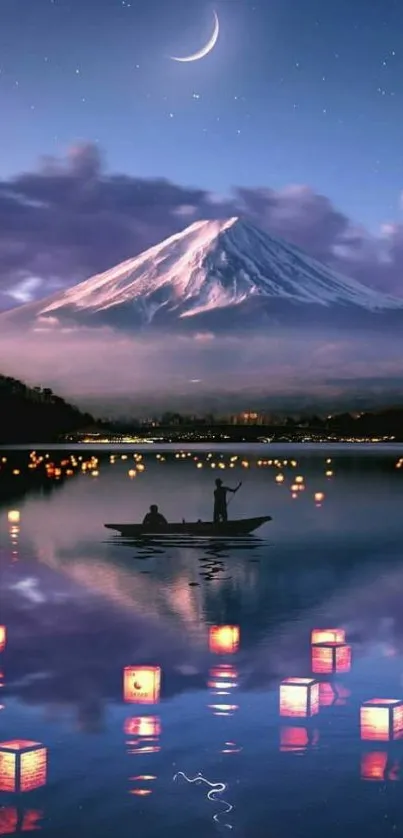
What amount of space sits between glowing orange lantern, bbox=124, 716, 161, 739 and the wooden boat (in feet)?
97.7

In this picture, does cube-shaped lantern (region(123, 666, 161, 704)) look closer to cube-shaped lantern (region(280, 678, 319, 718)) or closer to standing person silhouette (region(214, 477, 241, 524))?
cube-shaped lantern (region(280, 678, 319, 718))

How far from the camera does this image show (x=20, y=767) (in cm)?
1415

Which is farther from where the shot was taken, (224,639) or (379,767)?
(224,639)

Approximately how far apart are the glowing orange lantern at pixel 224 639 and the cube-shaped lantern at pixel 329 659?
340cm

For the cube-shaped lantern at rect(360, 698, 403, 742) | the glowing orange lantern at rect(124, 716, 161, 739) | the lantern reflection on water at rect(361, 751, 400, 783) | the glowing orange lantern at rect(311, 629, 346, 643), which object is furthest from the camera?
the glowing orange lantern at rect(311, 629, 346, 643)

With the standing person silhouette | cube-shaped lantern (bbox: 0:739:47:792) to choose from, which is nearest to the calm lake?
cube-shaped lantern (bbox: 0:739:47:792)

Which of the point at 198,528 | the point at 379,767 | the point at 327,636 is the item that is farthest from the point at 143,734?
the point at 198,528

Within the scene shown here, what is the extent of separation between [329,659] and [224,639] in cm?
492

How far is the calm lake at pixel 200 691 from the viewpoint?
1386cm

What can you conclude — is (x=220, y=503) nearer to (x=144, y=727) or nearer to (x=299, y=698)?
(x=299, y=698)

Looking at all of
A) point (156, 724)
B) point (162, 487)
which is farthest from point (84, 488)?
point (156, 724)

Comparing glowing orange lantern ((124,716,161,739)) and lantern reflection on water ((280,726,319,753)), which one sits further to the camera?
glowing orange lantern ((124,716,161,739))

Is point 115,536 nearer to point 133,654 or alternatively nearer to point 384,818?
point 133,654

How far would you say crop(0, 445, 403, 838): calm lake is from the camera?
13859 mm
